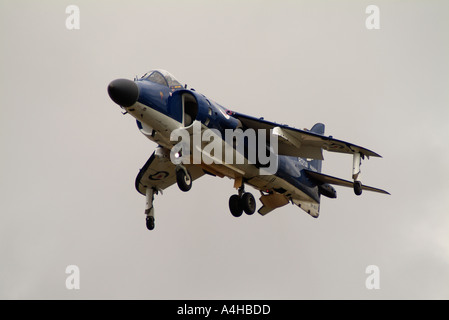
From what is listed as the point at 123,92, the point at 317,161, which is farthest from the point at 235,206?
the point at 123,92

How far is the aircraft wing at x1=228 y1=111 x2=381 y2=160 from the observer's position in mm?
31578

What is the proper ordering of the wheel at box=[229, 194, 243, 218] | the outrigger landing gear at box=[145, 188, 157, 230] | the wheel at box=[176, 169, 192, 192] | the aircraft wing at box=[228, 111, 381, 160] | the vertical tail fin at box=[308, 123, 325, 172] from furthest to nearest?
the vertical tail fin at box=[308, 123, 325, 172] < the outrigger landing gear at box=[145, 188, 157, 230] < the wheel at box=[229, 194, 243, 218] < the aircraft wing at box=[228, 111, 381, 160] < the wheel at box=[176, 169, 192, 192]

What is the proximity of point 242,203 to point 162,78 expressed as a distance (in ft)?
21.3

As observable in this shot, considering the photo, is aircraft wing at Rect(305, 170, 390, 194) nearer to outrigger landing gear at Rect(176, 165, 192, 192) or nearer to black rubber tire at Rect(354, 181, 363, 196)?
black rubber tire at Rect(354, 181, 363, 196)

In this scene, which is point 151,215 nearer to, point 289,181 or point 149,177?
point 149,177

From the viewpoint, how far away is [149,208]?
1377 inches

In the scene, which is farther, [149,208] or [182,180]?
[149,208]

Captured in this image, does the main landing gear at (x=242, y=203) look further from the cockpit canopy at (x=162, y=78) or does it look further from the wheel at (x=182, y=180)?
the cockpit canopy at (x=162, y=78)

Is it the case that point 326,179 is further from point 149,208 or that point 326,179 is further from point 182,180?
point 182,180

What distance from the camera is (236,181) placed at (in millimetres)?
32875

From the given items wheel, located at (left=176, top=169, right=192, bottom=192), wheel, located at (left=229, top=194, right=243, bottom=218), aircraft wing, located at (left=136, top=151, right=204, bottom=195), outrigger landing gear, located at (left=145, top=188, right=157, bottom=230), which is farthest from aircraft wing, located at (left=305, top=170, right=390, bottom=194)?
wheel, located at (left=176, top=169, right=192, bottom=192)

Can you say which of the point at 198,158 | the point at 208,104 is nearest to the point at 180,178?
the point at 198,158
